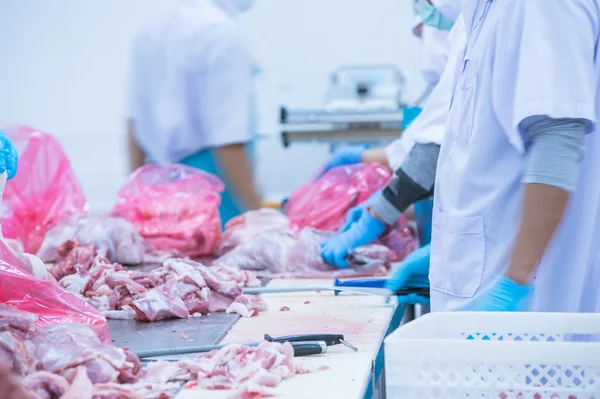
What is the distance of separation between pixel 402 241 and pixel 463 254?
998 mm

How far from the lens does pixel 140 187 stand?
3.09 metres

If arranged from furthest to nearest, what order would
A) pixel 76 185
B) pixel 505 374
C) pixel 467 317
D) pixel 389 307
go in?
pixel 76 185, pixel 389 307, pixel 467 317, pixel 505 374

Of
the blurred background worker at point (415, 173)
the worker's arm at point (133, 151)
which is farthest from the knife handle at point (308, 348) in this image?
the worker's arm at point (133, 151)

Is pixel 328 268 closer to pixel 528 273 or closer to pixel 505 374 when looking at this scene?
pixel 528 273

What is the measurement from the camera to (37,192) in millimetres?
3008

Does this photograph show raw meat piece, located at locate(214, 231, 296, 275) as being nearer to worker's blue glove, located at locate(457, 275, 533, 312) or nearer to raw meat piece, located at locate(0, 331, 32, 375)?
worker's blue glove, located at locate(457, 275, 533, 312)

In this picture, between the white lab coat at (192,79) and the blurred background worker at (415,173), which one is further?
the white lab coat at (192,79)

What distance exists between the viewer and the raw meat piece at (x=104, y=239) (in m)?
2.69

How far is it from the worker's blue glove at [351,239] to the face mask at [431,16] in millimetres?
693

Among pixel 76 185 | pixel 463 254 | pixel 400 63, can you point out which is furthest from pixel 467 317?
pixel 400 63

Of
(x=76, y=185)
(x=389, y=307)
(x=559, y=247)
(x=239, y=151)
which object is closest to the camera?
(x=559, y=247)

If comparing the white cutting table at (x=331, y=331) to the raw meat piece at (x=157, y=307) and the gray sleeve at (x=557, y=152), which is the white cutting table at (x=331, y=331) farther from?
the gray sleeve at (x=557, y=152)

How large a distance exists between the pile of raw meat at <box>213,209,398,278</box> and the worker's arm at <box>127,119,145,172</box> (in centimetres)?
146

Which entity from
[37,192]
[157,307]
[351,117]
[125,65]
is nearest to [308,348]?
[157,307]
